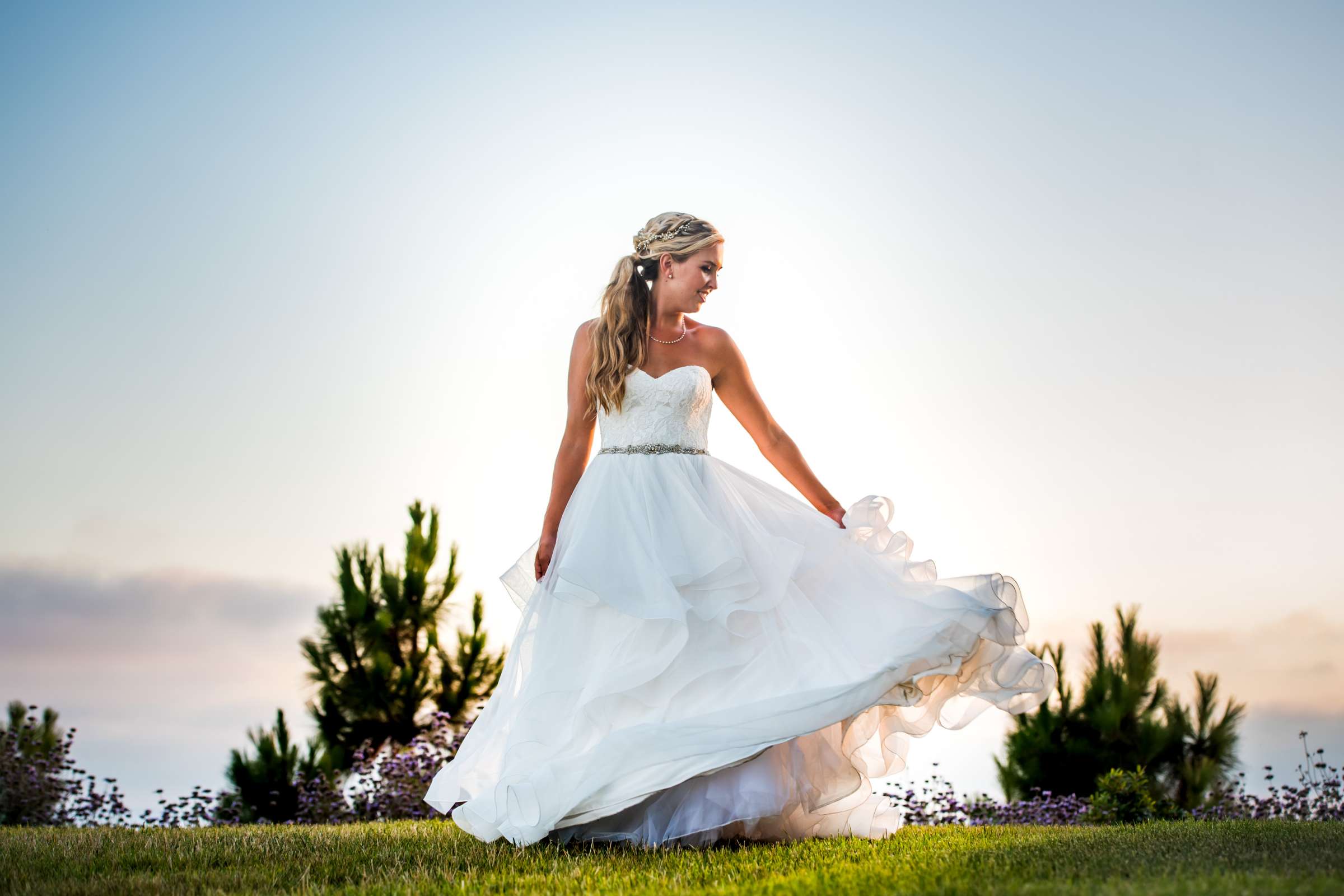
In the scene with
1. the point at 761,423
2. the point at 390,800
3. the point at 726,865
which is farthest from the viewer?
the point at 390,800

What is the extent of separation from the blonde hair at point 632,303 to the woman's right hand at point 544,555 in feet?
1.91

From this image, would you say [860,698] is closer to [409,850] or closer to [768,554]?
[768,554]

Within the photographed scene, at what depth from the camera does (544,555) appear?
167 inches

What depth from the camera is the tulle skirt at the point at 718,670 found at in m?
3.62

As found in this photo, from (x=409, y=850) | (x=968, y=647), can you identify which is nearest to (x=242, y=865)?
(x=409, y=850)

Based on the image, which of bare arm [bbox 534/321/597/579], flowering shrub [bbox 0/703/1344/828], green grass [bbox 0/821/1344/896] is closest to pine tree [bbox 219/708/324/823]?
flowering shrub [bbox 0/703/1344/828]

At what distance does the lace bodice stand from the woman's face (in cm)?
30

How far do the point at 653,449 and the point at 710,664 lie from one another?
95cm

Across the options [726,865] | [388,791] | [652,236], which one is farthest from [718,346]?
[388,791]

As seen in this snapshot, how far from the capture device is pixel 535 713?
12.7ft

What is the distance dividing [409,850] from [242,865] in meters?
0.59

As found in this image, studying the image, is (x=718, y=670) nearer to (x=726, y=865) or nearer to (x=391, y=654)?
(x=726, y=865)

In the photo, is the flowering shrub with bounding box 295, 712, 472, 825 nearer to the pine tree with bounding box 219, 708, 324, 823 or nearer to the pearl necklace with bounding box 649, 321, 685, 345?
the pine tree with bounding box 219, 708, 324, 823

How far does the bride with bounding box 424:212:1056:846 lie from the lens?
3.64 metres
